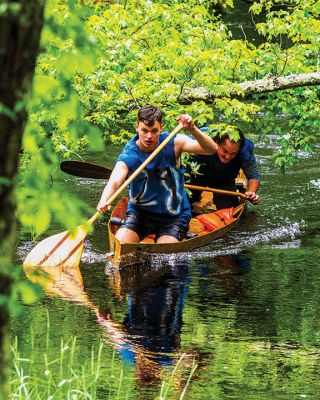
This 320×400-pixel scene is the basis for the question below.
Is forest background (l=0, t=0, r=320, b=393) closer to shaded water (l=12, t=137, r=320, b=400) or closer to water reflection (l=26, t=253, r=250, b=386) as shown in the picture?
water reflection (l=26, t=253, r=250, b=386)

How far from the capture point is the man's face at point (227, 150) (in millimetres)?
10684

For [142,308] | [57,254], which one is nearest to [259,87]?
[57,254]

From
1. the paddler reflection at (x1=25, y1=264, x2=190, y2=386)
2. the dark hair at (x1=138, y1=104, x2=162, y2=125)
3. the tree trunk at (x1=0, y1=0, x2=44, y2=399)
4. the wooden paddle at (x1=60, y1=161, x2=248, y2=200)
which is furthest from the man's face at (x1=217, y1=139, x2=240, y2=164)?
the tree trunk at (x1=0, y1=0, x2=44, y2=399)

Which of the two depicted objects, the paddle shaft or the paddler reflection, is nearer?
the paddler reflection

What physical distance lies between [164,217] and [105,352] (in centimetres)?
343

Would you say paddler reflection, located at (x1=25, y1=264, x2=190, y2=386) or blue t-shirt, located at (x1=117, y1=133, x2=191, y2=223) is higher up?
blue t-shirt, located at (x1=117, y1=133, x2=191, y2=223)

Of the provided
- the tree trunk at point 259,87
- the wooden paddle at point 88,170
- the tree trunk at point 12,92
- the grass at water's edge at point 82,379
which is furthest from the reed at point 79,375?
the wooden paddle at point 88,170

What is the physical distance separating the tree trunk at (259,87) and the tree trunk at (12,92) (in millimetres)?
7624

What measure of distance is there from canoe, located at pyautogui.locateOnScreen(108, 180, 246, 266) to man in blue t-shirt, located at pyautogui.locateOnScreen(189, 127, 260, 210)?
0.29 m

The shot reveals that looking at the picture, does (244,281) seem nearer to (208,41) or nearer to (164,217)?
(164,217)

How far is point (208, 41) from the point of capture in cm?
1123

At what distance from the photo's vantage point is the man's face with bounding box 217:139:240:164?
35.1ft

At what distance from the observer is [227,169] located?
11.4 metres

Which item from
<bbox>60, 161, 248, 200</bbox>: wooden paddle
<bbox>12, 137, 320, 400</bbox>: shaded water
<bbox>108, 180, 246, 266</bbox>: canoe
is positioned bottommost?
<bbox>12, 137, 320, 400</bbox>: shaded water
